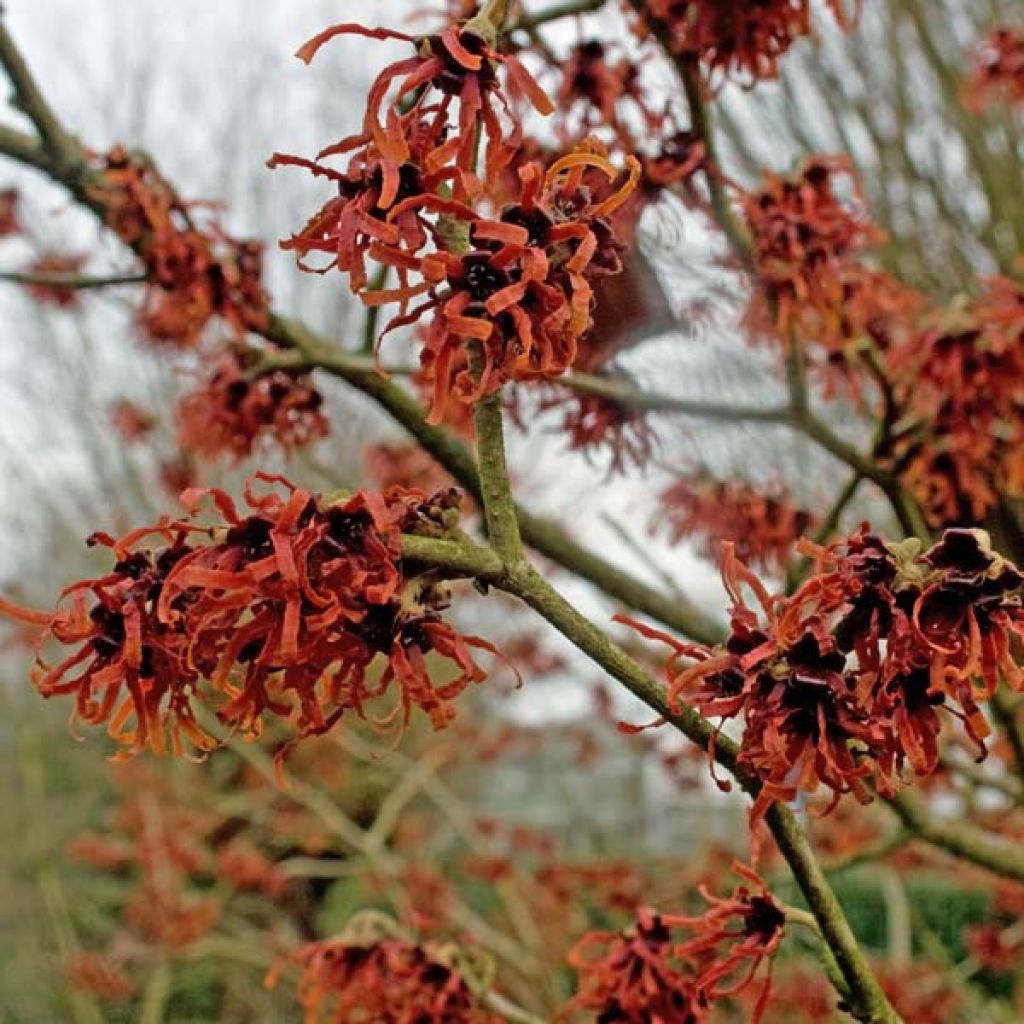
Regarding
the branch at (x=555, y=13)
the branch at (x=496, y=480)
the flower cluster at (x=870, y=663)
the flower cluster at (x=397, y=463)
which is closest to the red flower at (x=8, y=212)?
the flower cluster at (x=397, y=463)

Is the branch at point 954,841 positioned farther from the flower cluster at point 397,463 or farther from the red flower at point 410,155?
the red flower at point 410,155

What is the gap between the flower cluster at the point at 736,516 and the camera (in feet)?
7.14

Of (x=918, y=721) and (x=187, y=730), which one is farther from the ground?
(x=187, y=730)

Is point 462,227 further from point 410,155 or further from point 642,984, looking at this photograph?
point 642,984

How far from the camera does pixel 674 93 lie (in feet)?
5.76

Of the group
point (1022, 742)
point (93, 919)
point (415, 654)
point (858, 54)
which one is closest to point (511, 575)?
point (415, 654)

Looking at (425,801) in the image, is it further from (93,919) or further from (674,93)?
(674,93)

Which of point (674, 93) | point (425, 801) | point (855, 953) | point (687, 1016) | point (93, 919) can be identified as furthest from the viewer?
point (425, 801)

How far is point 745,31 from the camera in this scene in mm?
1553

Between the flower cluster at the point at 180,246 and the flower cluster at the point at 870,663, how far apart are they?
121 cm

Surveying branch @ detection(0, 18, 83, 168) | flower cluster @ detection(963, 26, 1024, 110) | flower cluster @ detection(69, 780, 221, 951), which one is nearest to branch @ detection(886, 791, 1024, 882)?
branch @ detection(0, 18, 83, 168)

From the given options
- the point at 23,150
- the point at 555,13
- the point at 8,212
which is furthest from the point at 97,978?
the point at 555,13

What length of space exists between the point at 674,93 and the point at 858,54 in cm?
457

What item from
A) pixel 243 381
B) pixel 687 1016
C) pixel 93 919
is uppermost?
pixel 93 919
